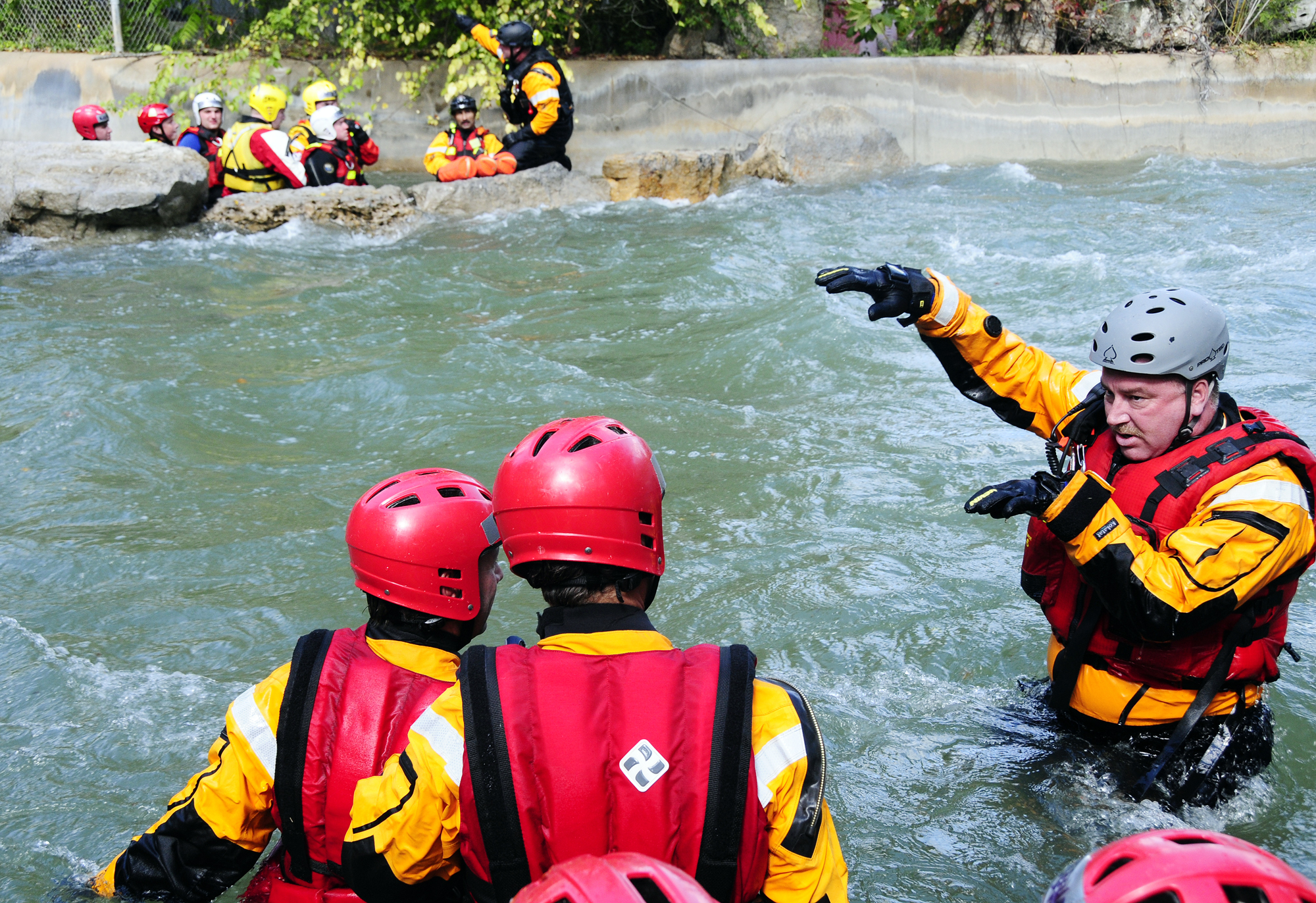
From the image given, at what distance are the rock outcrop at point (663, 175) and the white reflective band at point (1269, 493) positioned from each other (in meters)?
10.7

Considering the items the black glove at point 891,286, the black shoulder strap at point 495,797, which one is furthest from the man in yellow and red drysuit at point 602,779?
the black glove at point 891,286

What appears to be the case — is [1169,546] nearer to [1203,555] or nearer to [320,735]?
[1203,555]

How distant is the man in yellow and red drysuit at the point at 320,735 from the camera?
83.0 inches

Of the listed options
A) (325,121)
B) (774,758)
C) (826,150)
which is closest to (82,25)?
(325,121)

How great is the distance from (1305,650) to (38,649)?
5079 mm

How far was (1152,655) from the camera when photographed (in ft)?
9.14

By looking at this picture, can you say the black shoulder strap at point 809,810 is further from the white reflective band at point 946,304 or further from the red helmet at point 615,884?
the white reflective band at point 946,304

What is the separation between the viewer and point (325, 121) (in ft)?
Result: 39.1

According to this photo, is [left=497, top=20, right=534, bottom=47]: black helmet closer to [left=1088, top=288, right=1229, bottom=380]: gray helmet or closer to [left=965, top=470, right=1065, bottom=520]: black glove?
[left=1088, top=288, right=1229, bottom=380]: gray helmet

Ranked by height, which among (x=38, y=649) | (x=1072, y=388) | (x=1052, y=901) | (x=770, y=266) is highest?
(x=1072, y=388)

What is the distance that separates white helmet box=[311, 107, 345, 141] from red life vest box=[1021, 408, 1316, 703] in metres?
10.8

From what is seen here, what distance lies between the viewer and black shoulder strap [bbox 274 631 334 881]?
2094 millimetres

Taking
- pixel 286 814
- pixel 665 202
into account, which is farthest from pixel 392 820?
pixel 665 202

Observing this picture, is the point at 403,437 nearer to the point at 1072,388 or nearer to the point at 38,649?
the point at 38,649
